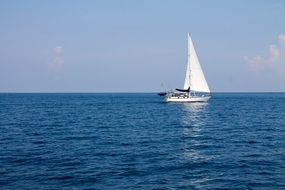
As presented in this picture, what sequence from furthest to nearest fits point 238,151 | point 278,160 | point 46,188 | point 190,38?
point 190,38 < point 238,151 < point 278,160 < point 46,188

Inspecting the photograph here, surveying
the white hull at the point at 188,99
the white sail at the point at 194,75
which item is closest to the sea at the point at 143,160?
the white hull at the point at 188,99

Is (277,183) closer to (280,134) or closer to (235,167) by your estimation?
(235,167)

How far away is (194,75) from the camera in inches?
4422

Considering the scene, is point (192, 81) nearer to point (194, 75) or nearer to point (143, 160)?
point (194, 75)

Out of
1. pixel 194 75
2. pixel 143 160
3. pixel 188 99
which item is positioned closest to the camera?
pixel 143 160

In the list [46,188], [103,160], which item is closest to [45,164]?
[103,160]

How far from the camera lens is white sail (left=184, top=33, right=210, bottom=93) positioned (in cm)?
11225

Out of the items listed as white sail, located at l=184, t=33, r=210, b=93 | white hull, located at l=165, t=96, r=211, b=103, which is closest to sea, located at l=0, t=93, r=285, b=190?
white hull, located at l=165, t=96, r=211, b=103

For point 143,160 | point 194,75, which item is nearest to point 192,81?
point 194,75

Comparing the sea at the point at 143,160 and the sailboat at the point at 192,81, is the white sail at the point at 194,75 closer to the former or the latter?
the sailboat at the point at 192,81

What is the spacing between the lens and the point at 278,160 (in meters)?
27.9

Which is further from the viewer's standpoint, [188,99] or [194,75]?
[194,75]

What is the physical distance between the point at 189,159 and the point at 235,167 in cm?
408

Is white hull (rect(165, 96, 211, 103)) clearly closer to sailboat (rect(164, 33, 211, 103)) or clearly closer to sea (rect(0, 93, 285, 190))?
sailboat (rect(164, 33, 211, 103))
